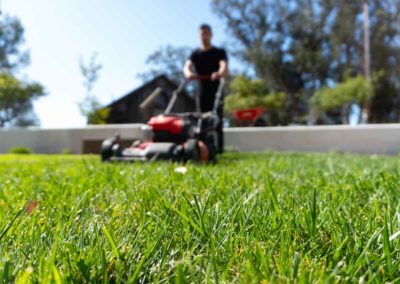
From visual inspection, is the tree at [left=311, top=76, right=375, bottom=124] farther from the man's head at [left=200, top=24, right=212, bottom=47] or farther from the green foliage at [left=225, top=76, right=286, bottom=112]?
the man's head at [left=200, top=24, right=212, bottom=47]

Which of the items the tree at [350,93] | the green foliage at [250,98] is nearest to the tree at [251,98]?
the green foliage at [250,98]

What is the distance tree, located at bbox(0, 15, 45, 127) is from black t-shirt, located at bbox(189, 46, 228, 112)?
19454mm

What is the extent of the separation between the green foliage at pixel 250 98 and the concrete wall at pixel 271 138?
14434 mm

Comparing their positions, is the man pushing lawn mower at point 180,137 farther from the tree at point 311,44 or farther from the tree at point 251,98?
the tree at point 311,44

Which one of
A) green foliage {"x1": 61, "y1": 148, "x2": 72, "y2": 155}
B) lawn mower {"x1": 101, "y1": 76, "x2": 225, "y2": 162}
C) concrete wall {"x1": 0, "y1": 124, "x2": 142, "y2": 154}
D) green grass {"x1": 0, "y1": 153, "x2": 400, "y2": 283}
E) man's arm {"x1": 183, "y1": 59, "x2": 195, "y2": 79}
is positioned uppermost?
man's arm {"x1": 183, "y1": 59, "x2": 195, "y2": 79}

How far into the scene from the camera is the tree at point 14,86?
24109mm

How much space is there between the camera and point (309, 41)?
29344 millimetres

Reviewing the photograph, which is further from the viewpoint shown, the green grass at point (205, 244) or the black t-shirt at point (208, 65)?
the black t-shirt at point (208, 65)

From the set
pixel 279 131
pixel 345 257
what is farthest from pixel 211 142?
pixel 279 131

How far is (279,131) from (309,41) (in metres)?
22.2

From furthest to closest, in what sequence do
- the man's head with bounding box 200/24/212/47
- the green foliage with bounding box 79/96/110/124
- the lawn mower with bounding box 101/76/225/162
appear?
1. the green foliage with bounding box 79/96/110/124
2. the man's head with bounding box 200/24/212/47
3. the lawn mower with bounding box 101/76/225/162

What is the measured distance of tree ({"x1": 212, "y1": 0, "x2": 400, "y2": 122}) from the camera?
2725 centimetres

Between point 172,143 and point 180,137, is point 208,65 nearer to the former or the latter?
point 180,137

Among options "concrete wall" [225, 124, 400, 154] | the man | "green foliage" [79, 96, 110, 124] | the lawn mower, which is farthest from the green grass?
"green foliage" [79, 96, 110, 124]
